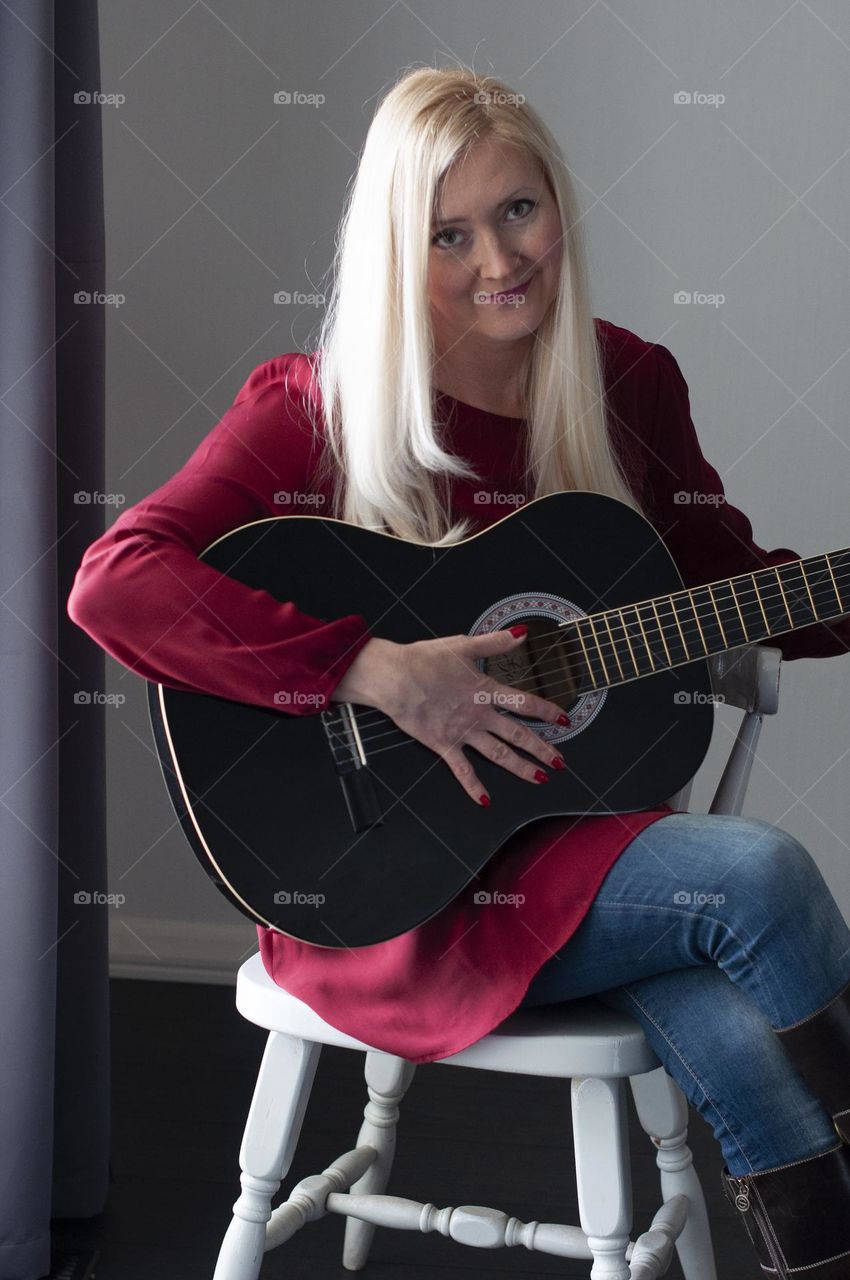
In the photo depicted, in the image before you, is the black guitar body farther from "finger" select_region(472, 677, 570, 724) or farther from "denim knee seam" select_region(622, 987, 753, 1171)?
"denim knee seam" select_region(622, 987, 753, 1171)

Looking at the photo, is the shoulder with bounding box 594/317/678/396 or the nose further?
the shoulder with bounding box 594/317/678/396

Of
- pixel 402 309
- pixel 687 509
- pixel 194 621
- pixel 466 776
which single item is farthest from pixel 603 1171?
pixel 402 309

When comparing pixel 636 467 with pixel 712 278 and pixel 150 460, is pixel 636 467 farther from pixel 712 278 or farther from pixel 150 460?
pixel 150 460

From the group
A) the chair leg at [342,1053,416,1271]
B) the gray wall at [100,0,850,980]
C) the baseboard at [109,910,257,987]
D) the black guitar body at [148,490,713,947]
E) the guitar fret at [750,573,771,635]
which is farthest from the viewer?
the baseboard at [109,910,257,987]

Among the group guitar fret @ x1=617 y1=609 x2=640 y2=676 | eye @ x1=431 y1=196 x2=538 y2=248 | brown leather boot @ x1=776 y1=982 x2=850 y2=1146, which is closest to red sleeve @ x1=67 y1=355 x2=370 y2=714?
guitar fret @ x1=617 y1=609 x2=640 y2=676

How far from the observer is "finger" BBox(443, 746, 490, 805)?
1.07m

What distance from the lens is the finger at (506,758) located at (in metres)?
1.09

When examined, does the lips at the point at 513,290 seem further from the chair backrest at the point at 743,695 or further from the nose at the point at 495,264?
the chair backrest at the point at 743,695

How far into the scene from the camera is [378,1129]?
4.79 ft

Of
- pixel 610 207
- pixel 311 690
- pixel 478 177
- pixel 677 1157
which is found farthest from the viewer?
pixel 610 207

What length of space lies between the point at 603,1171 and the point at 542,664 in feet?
1.38

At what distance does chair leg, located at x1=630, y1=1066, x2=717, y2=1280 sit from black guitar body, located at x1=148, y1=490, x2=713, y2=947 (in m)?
0.37

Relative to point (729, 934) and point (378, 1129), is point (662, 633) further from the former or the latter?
point (378, 1129)

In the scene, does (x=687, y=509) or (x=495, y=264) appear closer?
(x=495, y=264)
